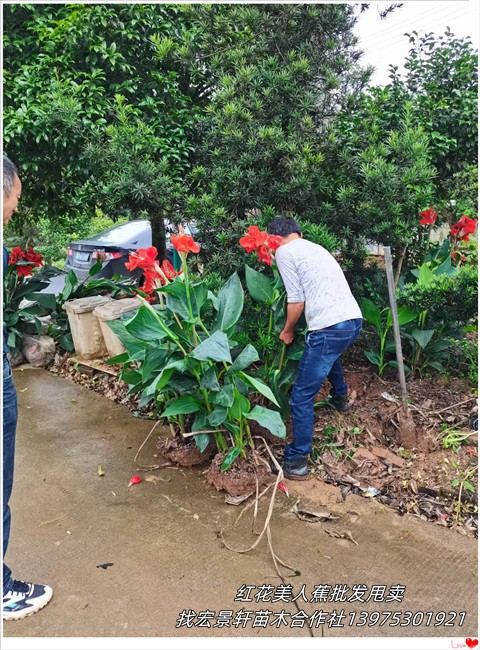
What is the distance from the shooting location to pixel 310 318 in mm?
3059

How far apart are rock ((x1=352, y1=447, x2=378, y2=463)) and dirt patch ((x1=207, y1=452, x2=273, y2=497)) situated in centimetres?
58

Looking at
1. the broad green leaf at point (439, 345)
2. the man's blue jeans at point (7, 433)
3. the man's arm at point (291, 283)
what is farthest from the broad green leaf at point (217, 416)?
the broad green leaf at point (439, 345)

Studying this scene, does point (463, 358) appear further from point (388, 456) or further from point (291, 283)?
point (291, 283)

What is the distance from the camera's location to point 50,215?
20.3 ft

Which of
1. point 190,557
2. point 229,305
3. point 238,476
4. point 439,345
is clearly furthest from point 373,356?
point 190,557

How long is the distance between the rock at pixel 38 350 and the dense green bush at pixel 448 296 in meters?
3.61

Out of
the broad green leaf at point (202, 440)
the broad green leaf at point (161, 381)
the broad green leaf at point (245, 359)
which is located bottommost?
the broad green leaf at point (202, 440)

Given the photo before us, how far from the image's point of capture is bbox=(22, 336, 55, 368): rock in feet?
17.4

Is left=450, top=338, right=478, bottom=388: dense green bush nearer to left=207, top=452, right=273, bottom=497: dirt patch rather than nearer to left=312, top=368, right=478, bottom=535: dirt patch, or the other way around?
left=312, top=368, right=478, bottom=535: dirt patch

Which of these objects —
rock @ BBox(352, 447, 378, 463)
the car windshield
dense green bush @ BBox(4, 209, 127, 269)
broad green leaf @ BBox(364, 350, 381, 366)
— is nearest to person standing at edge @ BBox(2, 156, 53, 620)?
rock @ BBox(352, 447, 378, 463)

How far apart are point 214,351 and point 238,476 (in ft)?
2.63

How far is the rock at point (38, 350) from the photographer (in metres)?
5.29

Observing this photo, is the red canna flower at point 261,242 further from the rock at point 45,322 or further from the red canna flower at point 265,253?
the rock at point 45,322

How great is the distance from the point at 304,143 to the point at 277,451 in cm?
206
